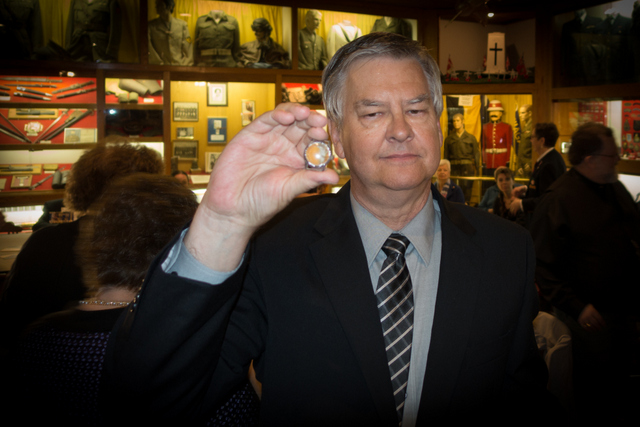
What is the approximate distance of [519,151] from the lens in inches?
250

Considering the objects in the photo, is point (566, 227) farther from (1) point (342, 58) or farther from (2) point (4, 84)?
(2) point (4, 84)

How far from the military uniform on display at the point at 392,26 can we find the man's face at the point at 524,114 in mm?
1904

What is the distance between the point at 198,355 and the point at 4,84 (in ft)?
16.2

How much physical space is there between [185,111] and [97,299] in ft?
13.8

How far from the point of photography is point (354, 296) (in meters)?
1.08

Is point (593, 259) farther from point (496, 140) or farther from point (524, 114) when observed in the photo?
point (524, 114)

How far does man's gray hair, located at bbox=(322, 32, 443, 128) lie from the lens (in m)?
1.21

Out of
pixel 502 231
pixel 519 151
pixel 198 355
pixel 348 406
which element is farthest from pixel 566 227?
pixel 519 151

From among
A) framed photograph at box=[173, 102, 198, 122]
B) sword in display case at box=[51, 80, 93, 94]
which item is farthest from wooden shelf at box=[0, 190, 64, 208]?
framed photograph at box=[173, 102, 198, 122]

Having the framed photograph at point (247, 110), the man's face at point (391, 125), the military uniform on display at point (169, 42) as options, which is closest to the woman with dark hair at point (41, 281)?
the man's face at point (391, 125)

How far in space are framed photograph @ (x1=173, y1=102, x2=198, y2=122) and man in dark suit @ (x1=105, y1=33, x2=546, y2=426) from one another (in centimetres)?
417

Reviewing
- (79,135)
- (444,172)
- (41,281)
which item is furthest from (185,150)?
(41,281)

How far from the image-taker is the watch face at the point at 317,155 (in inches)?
34.3

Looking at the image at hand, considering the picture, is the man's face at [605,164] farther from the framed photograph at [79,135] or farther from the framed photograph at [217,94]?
the framed photograph at [79,135]
